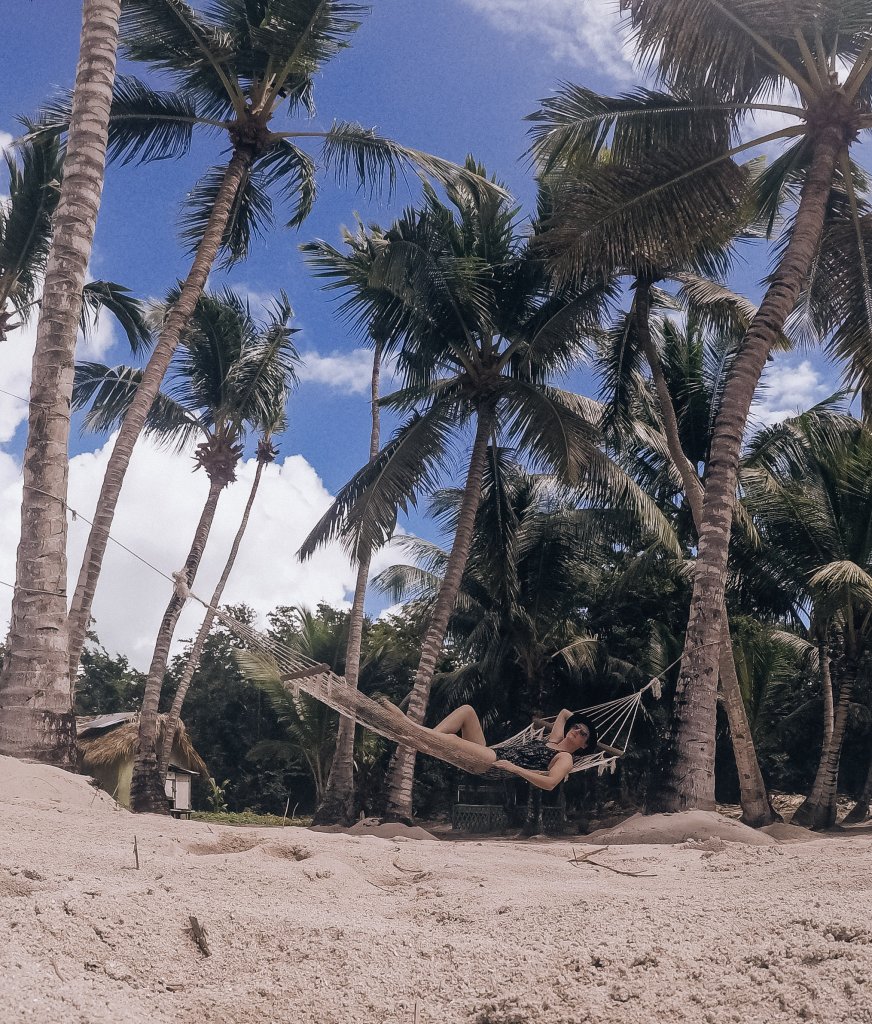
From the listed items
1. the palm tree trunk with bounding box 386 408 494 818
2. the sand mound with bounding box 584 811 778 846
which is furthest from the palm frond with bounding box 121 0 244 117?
the sand mound with bounding box 584 811 778 846

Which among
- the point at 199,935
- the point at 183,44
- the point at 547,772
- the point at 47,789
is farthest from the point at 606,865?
the point at 183,44

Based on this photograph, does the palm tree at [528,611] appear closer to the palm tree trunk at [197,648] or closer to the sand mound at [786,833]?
the palm tree trunk at [197,648]

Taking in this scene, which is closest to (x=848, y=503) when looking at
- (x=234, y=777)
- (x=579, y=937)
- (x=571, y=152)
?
(x=571, y=152)

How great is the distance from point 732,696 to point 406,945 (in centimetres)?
825

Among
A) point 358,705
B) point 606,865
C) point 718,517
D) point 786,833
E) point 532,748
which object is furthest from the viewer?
point 718,517

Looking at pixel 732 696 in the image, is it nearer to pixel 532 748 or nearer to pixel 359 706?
pixel 532 748

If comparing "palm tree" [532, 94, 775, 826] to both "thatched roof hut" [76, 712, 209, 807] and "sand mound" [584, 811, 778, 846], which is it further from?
"thatched roof hut" [76, 712, 209, 807]

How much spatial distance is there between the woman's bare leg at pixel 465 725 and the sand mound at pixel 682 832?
1306 mm

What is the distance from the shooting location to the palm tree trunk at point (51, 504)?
6344mm

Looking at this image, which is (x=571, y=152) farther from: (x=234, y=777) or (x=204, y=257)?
(x=234, y=777)

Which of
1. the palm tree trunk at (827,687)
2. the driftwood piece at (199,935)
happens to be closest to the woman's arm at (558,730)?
the driftwood piece at (199,935)

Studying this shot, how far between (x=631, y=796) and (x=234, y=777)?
39.4 feet

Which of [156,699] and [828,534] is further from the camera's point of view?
[156,699]

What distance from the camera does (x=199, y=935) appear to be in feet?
9.95
